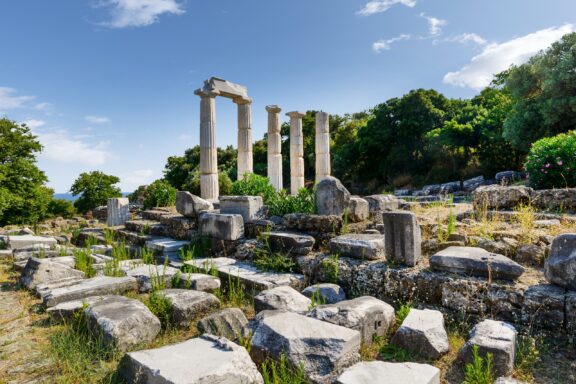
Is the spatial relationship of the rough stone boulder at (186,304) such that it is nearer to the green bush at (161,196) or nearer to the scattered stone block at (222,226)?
the scattered stone block at (222,226)

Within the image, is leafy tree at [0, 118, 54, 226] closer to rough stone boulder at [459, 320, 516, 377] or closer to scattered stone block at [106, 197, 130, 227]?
scattered stone block at [106, 197, 130, 227]

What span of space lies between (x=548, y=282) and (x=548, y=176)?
610 centimetres

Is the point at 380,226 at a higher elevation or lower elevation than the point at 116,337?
higher

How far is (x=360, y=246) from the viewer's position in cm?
511

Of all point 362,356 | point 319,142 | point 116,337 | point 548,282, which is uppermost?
point 319,142

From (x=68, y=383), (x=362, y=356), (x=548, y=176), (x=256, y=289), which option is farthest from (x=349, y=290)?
(x=548, y=176)

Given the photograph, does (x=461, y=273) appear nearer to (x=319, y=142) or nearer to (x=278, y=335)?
(x=278, y=335)

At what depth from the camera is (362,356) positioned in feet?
10.8

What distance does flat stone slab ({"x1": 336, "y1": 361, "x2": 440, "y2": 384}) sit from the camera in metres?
2.51

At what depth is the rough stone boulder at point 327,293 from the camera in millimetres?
4492

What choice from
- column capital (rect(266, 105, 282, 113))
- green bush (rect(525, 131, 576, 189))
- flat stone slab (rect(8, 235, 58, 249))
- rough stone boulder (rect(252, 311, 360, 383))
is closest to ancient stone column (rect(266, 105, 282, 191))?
column capital (rect(266, 105, 282, 113))

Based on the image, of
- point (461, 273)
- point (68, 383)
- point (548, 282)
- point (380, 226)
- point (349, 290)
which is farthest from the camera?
point (380, 226)

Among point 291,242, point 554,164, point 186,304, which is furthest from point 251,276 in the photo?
point 554,164

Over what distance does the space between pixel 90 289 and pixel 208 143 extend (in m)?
9.78
